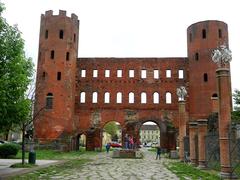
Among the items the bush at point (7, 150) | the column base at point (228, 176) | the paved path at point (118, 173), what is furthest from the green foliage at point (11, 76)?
the bush at point (7, 150)

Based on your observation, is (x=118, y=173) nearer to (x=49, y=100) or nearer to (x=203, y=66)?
(x=49, y=100)

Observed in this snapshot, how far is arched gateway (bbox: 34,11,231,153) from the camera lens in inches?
1596

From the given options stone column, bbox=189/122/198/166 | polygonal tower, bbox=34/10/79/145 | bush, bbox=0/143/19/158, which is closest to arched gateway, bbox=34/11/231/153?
polygonal tower, bbox=34/10/79/145

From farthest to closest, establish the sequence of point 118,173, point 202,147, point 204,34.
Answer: point 204,34 < point 202,147 < point 118,173

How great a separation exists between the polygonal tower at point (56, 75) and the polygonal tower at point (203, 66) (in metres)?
14.6

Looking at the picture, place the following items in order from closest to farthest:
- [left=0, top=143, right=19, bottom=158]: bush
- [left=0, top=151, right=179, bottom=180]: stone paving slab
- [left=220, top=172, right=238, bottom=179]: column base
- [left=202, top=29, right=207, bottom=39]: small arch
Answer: [left=220, top=172, right=238, bottom=179]: column base → [left=0, top=151, right=179, bottom=180]: stone paving slab → [left=0, top=143, right=19, bottom=158]: bush → [left=202, top=29, right=207, bottom=39]: small arch

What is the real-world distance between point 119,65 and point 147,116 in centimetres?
744

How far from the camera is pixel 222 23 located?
42000 millimetres

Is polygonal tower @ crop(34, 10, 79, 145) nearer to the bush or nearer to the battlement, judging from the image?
the battlement

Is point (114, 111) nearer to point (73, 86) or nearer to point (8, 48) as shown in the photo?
point (73, 86)

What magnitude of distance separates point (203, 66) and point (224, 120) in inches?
1106

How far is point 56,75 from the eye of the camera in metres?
41.3

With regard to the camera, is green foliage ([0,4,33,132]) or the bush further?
the bush

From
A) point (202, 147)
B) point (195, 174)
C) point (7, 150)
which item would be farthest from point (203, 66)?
point (195, 174)
